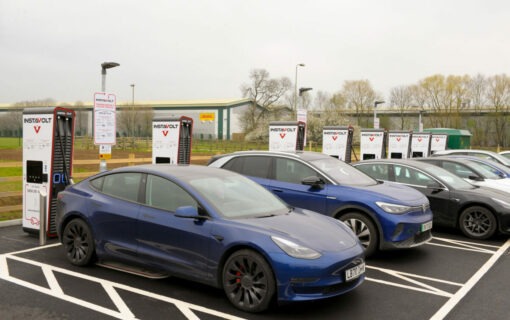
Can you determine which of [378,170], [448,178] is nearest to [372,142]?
[378,170]

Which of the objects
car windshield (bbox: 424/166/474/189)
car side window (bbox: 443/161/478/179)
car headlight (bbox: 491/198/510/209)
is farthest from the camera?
car side window (bbox: 443/161/478/179)

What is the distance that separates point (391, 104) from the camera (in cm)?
5962

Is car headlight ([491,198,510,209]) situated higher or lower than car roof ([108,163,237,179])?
lower

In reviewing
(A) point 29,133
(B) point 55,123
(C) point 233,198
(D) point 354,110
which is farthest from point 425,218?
(D) point 354,110

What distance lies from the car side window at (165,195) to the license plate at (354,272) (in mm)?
1710

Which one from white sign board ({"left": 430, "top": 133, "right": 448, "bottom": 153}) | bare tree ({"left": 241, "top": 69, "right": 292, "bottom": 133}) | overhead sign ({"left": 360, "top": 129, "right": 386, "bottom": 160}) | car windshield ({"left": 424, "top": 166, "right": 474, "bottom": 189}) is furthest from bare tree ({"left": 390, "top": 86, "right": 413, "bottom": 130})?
car windshield ({"left": 424, "top": 166, "right": 474, "bottom": 189})

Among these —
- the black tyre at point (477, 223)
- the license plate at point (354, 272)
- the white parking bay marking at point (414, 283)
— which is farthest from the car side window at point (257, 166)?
the black tyre at point (477, 223)

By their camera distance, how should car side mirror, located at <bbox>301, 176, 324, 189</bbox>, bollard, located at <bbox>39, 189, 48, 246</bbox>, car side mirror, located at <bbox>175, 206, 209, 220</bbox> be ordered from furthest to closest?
bollard, located at <bbox>39, 189, 48, 246</bbox> < car side mirror, located at <bbox>301, 176, 324, 189</bbox> < car side mirror, located at <bbox>175, 206, 209, 220</bbox>

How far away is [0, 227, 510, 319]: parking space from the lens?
14.2 ft

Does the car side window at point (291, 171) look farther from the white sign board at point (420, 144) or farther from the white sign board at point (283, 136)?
the white sign board at point (420, 144)

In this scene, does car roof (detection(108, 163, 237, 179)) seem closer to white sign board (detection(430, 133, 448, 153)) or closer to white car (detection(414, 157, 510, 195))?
white car (detection(414, 157, 510, 195))

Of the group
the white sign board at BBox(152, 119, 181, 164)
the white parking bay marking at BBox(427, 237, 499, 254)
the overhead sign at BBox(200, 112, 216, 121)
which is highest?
the overhead sign at BBox(200, 112, 216, 121)

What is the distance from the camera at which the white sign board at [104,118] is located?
9773mm

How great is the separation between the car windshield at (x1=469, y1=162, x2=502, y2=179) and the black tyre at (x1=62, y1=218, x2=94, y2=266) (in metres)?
8.45
